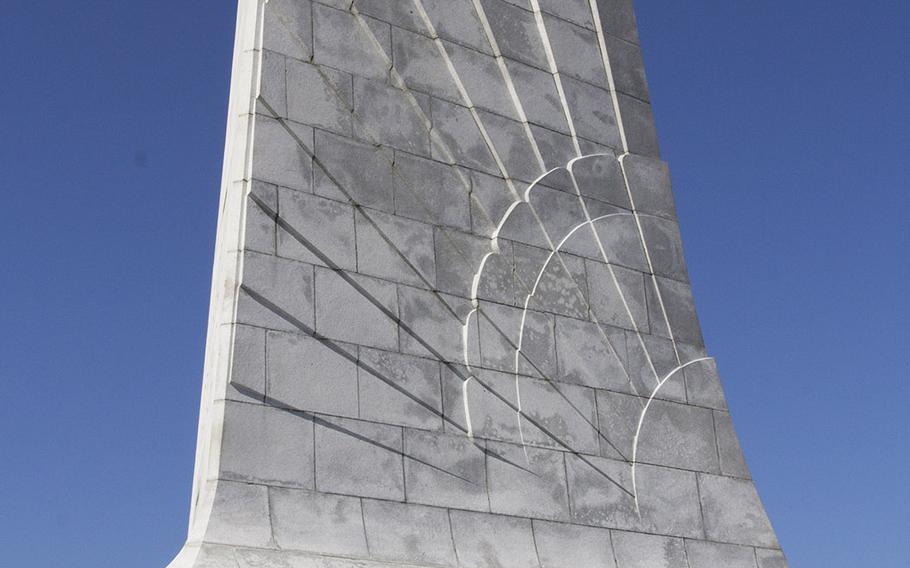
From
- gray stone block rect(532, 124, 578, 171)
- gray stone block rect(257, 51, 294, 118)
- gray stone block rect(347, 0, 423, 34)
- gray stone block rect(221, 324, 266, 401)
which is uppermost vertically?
gray stone block rect(347, 0, 423, 34)

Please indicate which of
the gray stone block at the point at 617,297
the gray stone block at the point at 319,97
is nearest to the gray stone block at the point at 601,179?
the gray stone block at the point at 617,297

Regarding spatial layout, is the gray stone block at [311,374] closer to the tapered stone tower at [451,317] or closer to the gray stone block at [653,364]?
the tapered stone tower at [451,317]

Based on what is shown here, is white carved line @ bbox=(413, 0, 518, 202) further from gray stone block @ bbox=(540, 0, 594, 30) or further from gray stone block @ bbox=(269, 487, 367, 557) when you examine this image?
gray stone block @ bbox=(269, 487, 367, 557)

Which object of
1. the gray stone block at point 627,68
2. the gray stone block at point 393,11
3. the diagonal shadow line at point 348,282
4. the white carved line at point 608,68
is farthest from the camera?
the gray stone block at point 627,68

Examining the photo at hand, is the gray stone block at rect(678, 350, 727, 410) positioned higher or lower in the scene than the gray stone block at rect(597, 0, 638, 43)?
lower

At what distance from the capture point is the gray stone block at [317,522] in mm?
6871

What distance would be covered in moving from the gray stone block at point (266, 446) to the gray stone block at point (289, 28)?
8.12 feet

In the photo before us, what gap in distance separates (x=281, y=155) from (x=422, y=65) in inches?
60.5

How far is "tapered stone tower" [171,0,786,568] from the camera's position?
7188 millimetres

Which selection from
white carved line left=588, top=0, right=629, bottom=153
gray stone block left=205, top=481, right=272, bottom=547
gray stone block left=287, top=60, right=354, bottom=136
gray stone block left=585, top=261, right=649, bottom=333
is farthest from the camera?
white carved line left=588, top=0, right=629, bottom=153

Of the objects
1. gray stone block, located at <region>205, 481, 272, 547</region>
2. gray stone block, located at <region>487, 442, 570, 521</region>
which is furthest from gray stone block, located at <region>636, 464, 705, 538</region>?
gray stone block, located at <region>205, 481, 272, 547</region>

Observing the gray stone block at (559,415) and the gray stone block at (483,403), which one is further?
the gray stone block at (559,415)

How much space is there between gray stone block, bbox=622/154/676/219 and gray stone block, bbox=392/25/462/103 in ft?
5.38

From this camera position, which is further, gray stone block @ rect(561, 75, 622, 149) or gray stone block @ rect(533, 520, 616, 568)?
gray stone block @ rect(561, 75, 622, 149)
